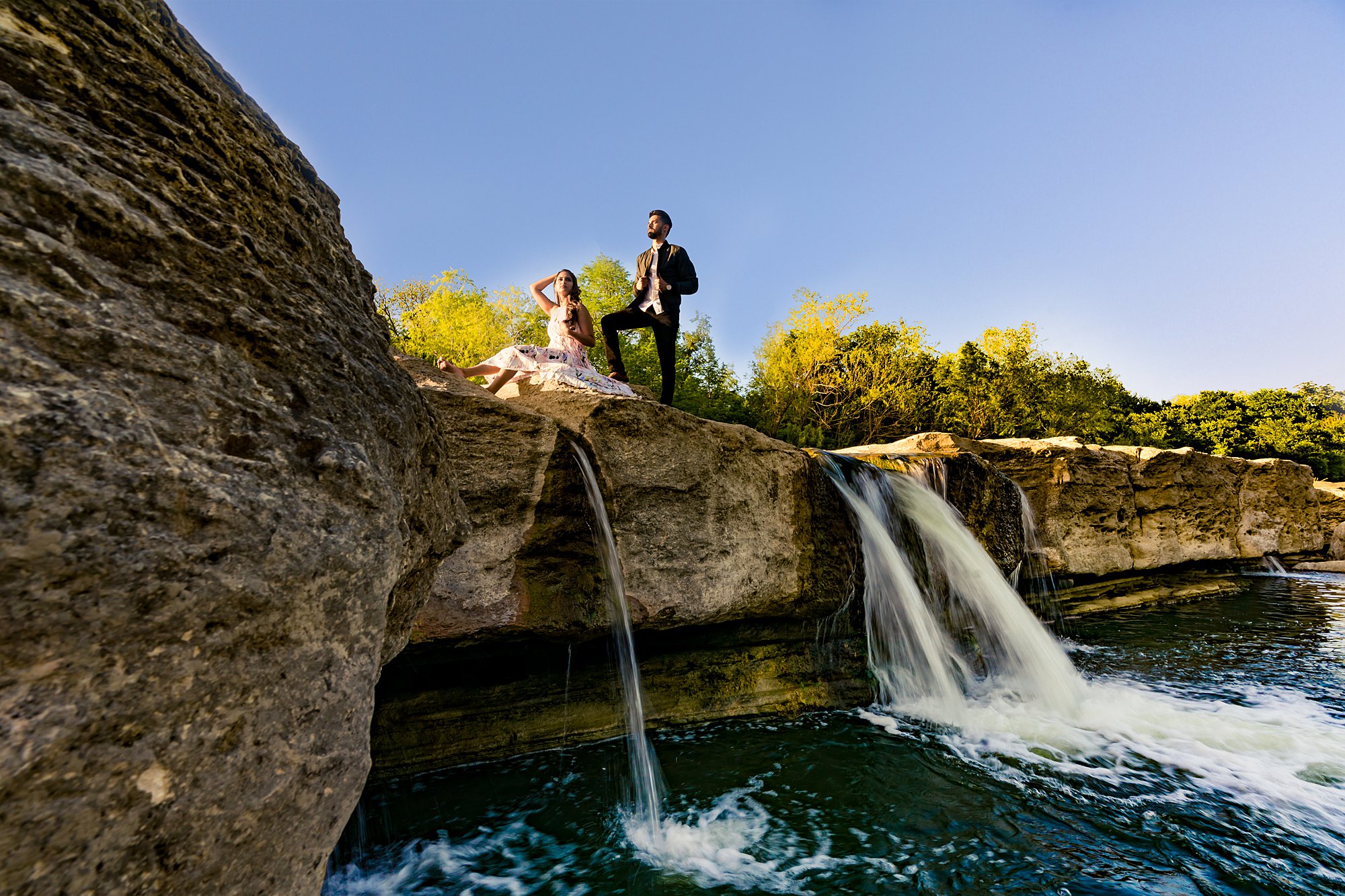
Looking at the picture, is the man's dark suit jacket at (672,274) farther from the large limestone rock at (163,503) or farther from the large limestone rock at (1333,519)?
the large limestone rock at (1333,519)

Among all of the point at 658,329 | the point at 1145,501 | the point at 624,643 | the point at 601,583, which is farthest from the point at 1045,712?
the point at 1145,501

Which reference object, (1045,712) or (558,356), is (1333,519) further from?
(558,356)

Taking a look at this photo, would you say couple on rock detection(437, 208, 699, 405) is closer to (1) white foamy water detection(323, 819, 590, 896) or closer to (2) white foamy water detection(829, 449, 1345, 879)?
(2) white foamy water detection(829, 449, 1345, 879)

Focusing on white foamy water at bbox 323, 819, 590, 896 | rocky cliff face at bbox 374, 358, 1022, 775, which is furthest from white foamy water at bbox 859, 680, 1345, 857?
white foamy water at bbox 323, 819, 590, 896

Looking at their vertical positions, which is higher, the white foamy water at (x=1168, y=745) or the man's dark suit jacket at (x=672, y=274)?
the man's dark suit jacket at (x=672, y=274)

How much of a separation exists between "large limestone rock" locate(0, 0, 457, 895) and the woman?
3198mm

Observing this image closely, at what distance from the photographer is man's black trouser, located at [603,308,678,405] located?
6379 millimetres

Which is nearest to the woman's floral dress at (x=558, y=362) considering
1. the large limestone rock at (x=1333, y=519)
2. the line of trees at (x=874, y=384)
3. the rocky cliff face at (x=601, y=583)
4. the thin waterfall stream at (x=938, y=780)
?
the rocky cliff face at (x=601, y=583)

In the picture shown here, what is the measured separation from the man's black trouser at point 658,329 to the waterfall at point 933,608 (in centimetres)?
210

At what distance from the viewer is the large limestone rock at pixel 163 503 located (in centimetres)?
103

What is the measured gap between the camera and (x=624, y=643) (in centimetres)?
407

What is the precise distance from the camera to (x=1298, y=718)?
452cm

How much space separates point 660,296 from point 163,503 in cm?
556

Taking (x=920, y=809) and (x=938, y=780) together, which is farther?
(x=938, y=780)
